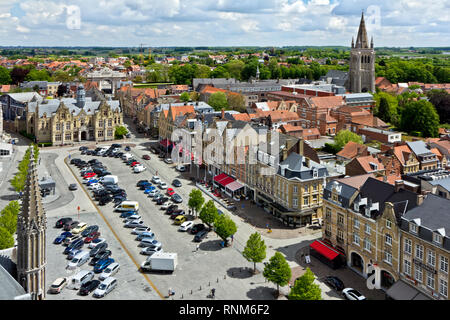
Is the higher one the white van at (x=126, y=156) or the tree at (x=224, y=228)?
the white van at (x=126, y=156)

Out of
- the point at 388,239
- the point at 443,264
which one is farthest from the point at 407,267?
the point at 443,264

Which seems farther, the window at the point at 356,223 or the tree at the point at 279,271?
the window at the point at 356,223

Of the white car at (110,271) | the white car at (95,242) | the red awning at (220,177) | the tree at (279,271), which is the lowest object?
the white car at (110,271)

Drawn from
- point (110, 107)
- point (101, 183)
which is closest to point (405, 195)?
point (101, 183)

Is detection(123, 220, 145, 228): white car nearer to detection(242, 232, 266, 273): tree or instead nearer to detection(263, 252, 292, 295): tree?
detection(242, 232, 266, 273): tree

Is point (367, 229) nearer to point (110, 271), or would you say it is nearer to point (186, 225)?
point (186, 225)

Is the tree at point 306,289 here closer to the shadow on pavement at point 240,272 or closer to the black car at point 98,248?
the shadow on pavement at point 240,272

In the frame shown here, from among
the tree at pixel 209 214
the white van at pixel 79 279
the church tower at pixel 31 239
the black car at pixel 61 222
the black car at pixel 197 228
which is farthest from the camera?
the black car at pixel 61 222

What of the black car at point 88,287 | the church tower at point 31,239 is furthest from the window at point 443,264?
the black car at point 88,287

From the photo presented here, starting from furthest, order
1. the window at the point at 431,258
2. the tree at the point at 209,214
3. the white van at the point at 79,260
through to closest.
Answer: the tree at the point at 209,214, the white van at the point at 79,260, the window at the point at 431,258
